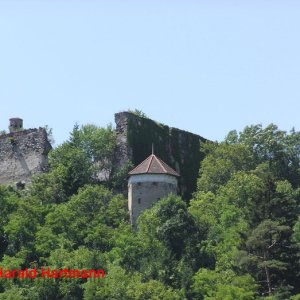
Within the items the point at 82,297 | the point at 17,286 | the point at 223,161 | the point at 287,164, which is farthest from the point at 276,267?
the point at 287,164

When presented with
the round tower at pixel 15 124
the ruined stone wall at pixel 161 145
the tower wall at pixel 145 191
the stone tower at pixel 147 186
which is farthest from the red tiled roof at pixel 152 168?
the round tower at pixel 15 124

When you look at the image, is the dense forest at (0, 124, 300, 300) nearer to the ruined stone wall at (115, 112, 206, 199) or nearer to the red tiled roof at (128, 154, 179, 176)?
the ruined stone wall at (115, 112, 206, 199)

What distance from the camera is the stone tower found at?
209 ft

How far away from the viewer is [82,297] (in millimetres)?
52562

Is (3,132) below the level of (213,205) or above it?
above

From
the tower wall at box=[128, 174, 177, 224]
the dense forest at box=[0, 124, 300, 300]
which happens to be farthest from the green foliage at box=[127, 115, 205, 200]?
the tower wall at box=[128, 174, 177, 224]

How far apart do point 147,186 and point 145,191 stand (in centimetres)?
35

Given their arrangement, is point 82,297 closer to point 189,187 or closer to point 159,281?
point 159,281

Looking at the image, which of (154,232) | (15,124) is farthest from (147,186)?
(15,124)

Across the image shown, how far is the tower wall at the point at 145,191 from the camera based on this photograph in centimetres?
6366

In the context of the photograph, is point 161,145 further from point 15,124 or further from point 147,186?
point 15,124

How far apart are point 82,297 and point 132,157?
62.2ft

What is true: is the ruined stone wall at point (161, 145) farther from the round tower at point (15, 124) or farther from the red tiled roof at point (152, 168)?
the round tower at point (15, 124)

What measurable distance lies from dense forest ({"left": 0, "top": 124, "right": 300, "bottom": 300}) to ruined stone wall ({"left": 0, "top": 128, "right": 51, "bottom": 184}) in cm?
136
